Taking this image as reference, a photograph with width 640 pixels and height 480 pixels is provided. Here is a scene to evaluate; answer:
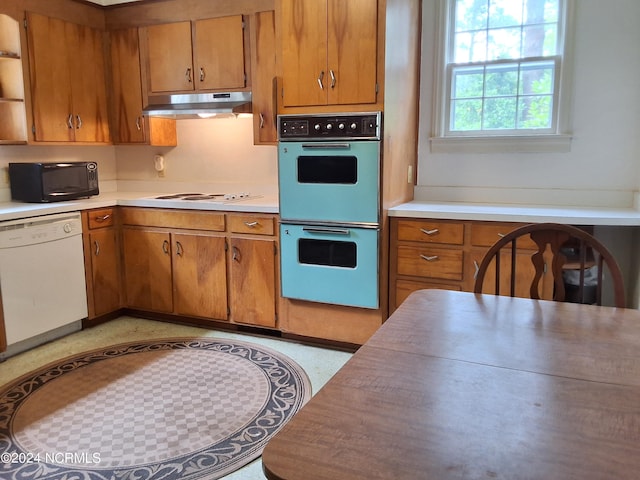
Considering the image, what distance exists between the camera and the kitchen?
3.00m

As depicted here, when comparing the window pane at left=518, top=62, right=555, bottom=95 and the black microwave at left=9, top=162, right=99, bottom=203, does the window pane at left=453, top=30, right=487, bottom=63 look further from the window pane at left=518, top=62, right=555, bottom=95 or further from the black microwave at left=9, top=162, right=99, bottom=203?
the black microwave at left=9, top=162, right=99, bottom=203

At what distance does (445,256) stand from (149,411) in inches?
70.1

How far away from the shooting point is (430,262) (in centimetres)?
296

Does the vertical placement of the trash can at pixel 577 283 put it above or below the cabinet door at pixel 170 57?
below

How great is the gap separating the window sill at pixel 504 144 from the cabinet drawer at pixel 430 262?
0.84 meters

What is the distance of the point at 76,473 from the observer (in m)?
2.00

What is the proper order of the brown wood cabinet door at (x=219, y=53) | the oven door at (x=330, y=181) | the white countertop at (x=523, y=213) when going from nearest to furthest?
the white countertop at (x=523, y=213), the oven door at (x=330, y=181), the brown wood cabinet door at (x=219, y=53)

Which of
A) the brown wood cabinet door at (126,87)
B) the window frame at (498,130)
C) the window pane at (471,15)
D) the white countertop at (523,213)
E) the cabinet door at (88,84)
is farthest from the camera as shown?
the brown wood cabinet door at (126,87)

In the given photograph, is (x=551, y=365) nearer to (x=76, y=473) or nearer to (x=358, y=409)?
(x=358, y=409)

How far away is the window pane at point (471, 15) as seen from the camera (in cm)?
330

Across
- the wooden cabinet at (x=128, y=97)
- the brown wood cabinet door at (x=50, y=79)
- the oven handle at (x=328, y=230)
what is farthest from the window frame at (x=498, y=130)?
the brown wood cabinet door at (x=50, y=79)

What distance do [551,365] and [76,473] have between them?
183cm

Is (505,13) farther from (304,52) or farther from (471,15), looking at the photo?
(304,52)

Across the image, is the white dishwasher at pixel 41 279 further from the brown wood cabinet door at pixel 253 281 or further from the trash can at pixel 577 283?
the trash can at pixel 577 283
